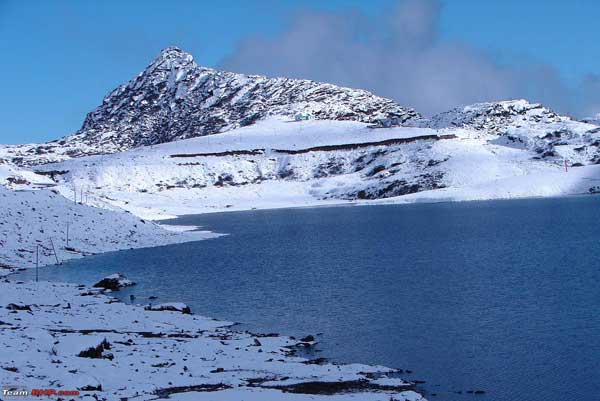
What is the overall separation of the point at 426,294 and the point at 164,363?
20.4 metres

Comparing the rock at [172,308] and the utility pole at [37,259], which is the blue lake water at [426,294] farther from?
the rock at [172,308]

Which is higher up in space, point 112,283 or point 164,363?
point 112,283

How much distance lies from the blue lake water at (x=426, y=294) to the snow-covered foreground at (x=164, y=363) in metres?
2.46

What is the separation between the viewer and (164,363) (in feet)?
71.6

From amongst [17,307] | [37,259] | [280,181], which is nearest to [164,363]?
[17,307]

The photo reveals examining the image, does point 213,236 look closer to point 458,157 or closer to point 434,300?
point 434,300

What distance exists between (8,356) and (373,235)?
62014 millimetres

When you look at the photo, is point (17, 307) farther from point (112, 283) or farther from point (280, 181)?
point (280, 181)

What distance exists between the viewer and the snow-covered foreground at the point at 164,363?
718 inches

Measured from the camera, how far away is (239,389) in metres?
19.2

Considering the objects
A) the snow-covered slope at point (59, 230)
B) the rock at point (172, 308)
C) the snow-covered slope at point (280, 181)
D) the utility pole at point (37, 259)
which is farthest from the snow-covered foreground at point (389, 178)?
the rock at point (172, 308)

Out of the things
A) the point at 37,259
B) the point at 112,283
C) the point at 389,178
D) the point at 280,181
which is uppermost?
the point at 280,181

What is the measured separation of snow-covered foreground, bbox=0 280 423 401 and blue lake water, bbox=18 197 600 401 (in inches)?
96.7

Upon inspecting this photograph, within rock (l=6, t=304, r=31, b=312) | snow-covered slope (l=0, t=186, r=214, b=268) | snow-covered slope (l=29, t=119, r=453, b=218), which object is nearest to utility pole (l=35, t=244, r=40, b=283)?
snow-covered slope (l=0, t=186, r=214, b=268)
